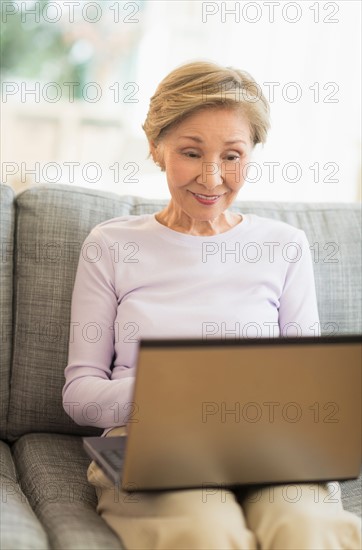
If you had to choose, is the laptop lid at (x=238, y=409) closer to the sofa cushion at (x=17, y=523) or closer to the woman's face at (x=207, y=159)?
the sofa cushion at (x=17, y=523)

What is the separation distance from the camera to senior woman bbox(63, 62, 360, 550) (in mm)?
1583

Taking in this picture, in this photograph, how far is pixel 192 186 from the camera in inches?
65.5

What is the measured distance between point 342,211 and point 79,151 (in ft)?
8.76

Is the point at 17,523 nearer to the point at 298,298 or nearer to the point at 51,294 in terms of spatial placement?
the point at 51,294

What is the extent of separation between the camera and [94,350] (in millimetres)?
1573

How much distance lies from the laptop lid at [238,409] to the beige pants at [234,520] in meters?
0.04

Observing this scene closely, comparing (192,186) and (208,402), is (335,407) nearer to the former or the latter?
(208,402)

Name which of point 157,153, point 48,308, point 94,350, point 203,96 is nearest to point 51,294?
point 48,308

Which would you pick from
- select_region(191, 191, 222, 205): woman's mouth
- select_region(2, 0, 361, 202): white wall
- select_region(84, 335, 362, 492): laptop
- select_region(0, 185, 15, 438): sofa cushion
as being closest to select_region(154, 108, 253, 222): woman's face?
A: select_region(191, 191, 222, 205): woman's mouth

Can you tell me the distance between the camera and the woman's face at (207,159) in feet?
5.38

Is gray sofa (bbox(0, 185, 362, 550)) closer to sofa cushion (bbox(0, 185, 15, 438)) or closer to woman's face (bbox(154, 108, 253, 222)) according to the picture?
sofa cushion (bbox(0, 185, 15, 438))

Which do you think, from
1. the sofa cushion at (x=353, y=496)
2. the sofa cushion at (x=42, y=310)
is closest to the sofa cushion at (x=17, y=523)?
the sofa cushion at (x=42, y=310)

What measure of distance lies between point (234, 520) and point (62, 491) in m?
0.38

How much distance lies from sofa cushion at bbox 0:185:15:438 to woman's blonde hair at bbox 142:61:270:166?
37 centimetres
